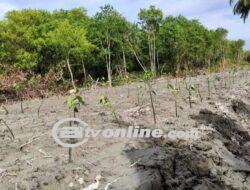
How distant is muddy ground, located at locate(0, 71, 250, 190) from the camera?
463 cm

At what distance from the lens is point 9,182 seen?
4508 mm

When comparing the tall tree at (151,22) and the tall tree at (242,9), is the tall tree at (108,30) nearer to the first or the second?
the tall tree at (151,22)

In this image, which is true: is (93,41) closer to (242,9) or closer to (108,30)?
(108,30)

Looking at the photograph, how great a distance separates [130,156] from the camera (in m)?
5.26

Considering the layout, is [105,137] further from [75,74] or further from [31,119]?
[75,74]

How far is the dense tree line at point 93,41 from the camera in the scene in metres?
34.5

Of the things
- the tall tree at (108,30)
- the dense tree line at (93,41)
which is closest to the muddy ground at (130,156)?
the dense tree line at (93,41)

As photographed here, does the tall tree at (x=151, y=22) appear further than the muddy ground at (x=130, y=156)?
Yes

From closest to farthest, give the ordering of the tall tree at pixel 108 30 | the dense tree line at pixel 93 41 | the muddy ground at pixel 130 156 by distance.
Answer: the muddy ground at pixel 130 156 < the dense tree line at pixel 93 41 < the tall tree at pixel 108 30

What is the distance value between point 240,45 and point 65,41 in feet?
135

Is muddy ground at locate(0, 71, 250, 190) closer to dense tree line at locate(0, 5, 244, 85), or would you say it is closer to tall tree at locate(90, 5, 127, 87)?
dense tree line at locate(0, 5, 244, 85)

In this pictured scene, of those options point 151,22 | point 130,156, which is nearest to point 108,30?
point 151,22

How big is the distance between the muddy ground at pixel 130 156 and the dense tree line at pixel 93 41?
21751 millimetres

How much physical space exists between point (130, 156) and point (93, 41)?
1333 inches
